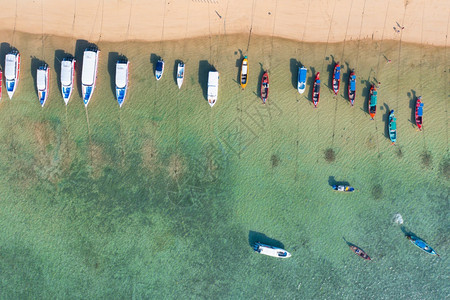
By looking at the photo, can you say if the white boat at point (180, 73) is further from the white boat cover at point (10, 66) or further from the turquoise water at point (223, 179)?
the white boat cover at point (10, 66)

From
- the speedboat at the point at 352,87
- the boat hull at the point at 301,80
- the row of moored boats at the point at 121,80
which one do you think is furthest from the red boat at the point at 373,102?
the boat hull at the point at 301,80

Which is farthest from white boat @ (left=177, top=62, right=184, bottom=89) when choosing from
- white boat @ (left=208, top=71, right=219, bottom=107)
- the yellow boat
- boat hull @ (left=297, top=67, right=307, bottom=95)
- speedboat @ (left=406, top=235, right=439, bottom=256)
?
speedboat @ (left=406, top=235, right=439, bottom=256)

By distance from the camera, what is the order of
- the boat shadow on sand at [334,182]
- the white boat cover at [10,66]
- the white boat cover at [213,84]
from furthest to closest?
the boat shadow on sand at [334,182] → the white boat cover at [213,84] → the white boat cover at [10,66]

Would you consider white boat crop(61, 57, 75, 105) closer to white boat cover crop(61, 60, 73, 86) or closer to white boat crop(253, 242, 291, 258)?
white boat cover crop(61, 60, 73, 86)

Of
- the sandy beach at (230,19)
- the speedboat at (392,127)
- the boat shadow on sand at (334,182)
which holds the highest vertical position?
the sandy beach at (230,19)

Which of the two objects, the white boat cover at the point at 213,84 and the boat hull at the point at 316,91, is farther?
the boat hull at the point at 316,91

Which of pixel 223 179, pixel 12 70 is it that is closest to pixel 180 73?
pixel 223 179

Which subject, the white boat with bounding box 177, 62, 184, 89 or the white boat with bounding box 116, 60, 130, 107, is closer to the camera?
the white boat with bounding box 116, 60, 130, 107

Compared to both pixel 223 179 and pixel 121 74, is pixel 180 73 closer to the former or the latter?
pixel 121 74

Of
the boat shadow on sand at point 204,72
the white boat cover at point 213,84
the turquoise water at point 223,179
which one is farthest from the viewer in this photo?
the boat shadow on sand at point 204,72
